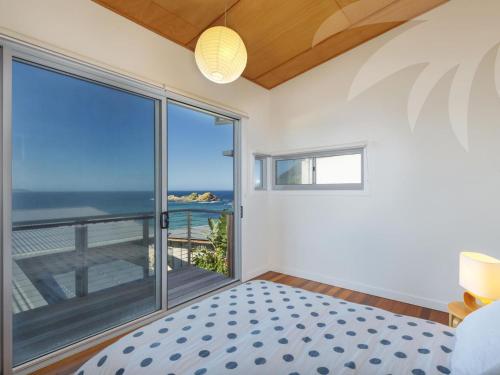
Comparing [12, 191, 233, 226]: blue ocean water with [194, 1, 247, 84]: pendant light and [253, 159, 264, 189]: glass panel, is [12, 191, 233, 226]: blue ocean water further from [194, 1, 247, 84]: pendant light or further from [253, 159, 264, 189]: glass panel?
[253, 159, 264, 189]: glass panel

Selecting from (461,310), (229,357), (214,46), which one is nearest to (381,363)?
(229,357)

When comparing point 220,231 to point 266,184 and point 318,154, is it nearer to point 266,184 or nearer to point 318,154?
point 266,184

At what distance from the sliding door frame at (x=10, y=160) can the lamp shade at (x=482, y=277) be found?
7.44 ft

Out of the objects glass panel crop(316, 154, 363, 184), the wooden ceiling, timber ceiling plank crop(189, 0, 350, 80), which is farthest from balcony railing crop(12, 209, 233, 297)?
glass panel crop(316, 154, 363, 184)

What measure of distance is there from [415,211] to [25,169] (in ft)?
10.6

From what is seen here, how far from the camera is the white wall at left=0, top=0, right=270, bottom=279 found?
1.58 metres

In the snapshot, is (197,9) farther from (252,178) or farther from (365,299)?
(365,299)

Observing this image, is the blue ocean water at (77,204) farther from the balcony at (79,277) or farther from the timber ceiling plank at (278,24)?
the timber ceiling plank at (278,24)

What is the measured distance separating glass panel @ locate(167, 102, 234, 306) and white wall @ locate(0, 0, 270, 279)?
0.26m

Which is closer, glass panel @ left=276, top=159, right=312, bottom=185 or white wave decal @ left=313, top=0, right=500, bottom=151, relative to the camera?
white wave decal @ left=313, top=0, right=500, bottom=151

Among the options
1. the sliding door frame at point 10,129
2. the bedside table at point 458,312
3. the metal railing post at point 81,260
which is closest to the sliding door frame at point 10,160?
the sliding door frame at point 10,129

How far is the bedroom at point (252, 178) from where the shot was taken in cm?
151

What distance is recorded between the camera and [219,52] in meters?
1.62

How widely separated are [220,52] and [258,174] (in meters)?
2.09
